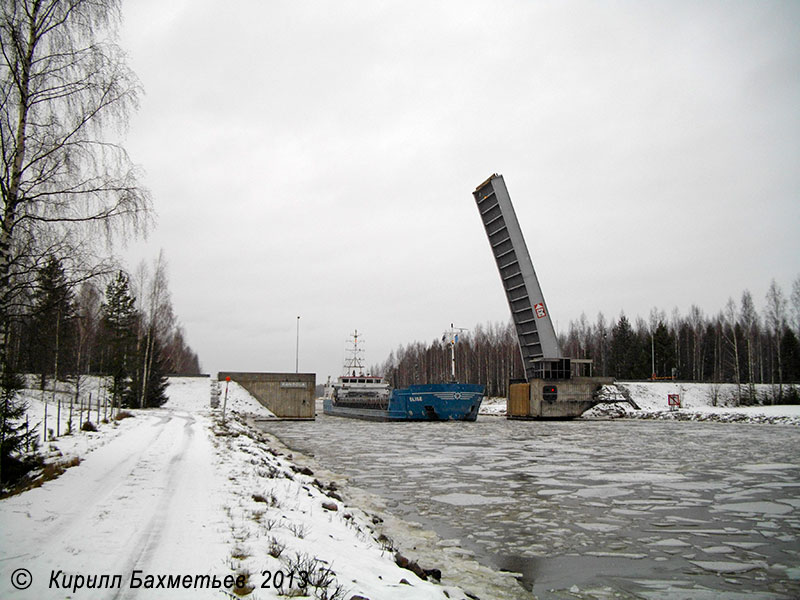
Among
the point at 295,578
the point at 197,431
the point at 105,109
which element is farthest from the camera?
the point at 197,431

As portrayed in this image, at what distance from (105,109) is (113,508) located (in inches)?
222

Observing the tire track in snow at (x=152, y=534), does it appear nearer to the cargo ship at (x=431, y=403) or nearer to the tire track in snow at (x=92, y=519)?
the tire track in snow at (x=92, y=519)

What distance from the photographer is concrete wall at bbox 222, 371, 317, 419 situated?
33688 millimetres

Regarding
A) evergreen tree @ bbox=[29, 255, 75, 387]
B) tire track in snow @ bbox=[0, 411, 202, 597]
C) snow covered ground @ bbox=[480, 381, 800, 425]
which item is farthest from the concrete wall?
evergreen tree @ bbox=[29, 255, 75, 387]

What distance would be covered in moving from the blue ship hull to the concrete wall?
20.5 ft

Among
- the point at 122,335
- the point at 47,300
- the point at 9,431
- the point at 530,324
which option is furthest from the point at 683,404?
the point at 9,431

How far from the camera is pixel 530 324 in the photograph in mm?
24781

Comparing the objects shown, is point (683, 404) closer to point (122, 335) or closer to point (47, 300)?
point (122, 335)

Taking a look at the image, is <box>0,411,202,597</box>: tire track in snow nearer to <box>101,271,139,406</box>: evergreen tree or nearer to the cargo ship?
<box>101,271,139,406</box>: evergreen tree

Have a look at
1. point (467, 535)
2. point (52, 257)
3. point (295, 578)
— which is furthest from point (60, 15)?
point (467, 535)

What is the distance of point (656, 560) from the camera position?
4305mm

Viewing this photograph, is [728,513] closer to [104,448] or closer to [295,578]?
[295,578]

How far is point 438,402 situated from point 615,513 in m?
23.5

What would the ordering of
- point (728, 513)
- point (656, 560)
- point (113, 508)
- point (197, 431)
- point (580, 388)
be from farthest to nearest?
point (580, 388) → point (197, 431) → point (728, 513) → point (113, 508) → point (656, 560)
